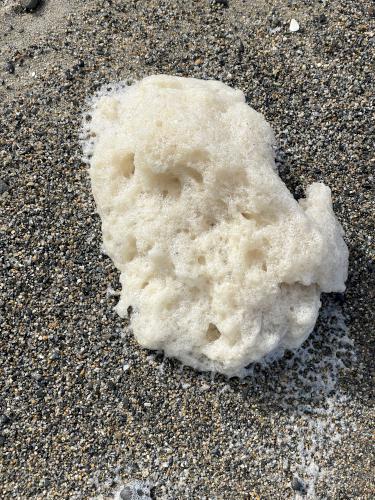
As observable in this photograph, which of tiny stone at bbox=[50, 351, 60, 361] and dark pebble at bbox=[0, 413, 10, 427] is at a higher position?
tiny stone at bbox=[50, 351, 60, 361]

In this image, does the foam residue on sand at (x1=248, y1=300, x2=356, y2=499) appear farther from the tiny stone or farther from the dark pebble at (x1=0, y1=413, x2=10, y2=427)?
the dark pebble at (x1=0, y1=413, x2=10, y2=427)

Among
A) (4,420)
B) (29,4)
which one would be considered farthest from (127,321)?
(29,4)

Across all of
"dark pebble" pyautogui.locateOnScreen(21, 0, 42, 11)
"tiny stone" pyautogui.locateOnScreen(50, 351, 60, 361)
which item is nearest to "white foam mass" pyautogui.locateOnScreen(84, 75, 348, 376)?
"tiny stone" pyautogui.locateOnScreen(50, 351, 60, 361)

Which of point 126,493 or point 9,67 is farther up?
point 9,67

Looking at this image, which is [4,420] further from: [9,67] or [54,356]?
[9,67]

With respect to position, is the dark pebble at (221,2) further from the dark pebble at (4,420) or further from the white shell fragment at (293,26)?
the dark pebble at (4,420)

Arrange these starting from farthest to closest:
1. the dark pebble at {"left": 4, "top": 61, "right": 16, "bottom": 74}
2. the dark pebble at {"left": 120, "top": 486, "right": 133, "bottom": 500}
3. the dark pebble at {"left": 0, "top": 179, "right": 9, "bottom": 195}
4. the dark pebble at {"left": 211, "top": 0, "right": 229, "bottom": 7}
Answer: the dark pebble at {"left": 211, "top": 0, "right": 229, "bottom": 7} → the dark pebble at {"left": 4, "top": 61, "right": 16, "bottom": 74} → the dark pebble at {"left": 0, "top": 179, "right": 9, "bottom": 195} → the dark pebble at {"left": 120, "top": 486, "right": 133, "bottom": 500}
